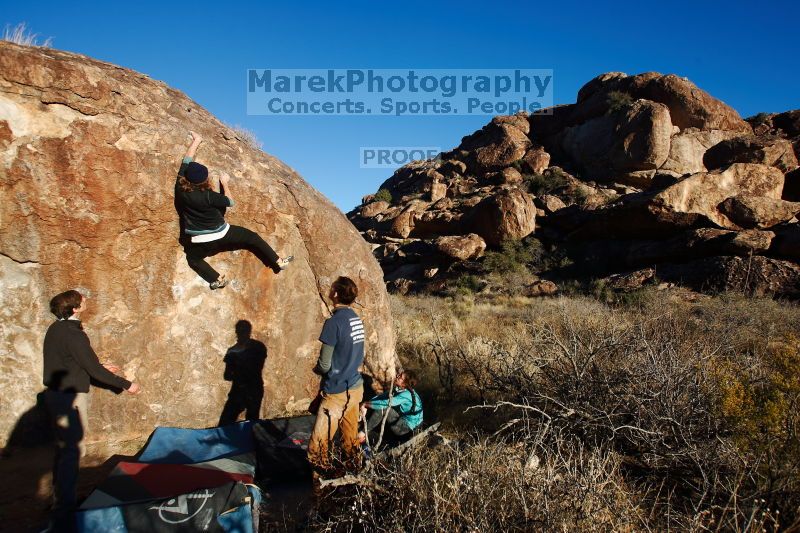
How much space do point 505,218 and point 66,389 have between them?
58.9ft

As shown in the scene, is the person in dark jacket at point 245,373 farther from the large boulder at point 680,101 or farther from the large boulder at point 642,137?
the large boulder at point 680,101

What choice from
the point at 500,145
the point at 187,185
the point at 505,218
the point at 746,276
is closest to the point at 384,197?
the point at 500,145

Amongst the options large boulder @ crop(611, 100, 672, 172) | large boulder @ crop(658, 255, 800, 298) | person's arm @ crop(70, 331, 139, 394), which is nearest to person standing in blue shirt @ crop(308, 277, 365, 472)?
person's arm @ crop(70, 331, 139, 394)

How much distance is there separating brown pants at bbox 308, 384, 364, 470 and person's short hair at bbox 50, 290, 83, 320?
1.83 m

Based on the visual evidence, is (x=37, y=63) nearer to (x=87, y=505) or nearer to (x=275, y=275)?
(x=275, y=275)

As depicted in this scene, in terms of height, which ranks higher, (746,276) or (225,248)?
(225,248)

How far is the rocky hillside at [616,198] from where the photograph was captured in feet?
44.4

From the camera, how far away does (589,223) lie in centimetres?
1795

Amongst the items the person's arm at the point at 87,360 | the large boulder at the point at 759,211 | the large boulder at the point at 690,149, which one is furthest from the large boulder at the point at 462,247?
the person's arm at the point at 87,360

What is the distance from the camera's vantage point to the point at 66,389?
3.00 m

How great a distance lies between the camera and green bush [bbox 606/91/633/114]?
24.5 metres

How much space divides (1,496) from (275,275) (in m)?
2.71

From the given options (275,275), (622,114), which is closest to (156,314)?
(275,275)

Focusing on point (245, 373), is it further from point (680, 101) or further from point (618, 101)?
point (680, 101)
